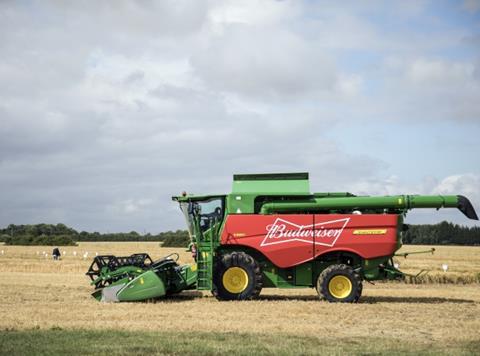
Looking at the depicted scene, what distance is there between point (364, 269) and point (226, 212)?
13.5 feet

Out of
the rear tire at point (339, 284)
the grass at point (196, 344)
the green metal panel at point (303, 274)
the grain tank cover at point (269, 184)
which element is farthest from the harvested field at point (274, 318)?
the grain tank cover at point (269, 184)

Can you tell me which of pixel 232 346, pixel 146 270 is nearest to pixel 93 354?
pixel 232 346

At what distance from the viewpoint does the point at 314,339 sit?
39.1ft

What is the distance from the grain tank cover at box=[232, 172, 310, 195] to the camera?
61.0 feet

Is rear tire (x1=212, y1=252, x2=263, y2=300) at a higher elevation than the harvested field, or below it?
higher

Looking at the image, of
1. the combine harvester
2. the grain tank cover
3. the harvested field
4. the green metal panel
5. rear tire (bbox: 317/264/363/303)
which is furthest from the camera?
the grain tank cover

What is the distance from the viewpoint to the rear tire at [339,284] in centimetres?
1775

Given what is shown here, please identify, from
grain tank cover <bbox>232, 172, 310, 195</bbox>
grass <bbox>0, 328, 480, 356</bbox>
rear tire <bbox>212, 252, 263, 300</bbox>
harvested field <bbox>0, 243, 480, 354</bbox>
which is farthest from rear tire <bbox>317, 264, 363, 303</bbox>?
grass <bbox>0, 328, 480, 356</bbox>

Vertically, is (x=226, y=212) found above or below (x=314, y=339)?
above

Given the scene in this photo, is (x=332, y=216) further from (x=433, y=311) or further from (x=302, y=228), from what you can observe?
(x=433, y=311)

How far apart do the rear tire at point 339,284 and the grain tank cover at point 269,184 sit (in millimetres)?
2338

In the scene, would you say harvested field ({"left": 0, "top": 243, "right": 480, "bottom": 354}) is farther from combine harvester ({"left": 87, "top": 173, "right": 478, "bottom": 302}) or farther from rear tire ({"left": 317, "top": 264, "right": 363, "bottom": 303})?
combine harvester ({"left": 87, "top": 173, "right": 478, "bottom": 302})

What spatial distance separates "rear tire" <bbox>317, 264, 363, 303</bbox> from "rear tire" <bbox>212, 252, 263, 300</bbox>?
1710 millimetres

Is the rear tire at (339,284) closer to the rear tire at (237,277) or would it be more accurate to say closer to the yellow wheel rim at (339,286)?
the yellow wheel rim at (339,286)
